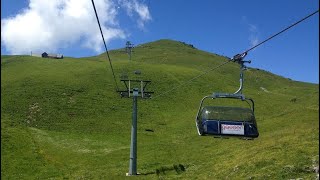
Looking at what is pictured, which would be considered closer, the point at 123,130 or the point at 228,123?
the point at 228,123

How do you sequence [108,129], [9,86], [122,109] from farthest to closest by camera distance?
[9,86] < [122,109] < [108,129]

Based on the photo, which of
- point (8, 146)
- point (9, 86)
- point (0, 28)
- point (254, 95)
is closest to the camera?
point (0, 28)

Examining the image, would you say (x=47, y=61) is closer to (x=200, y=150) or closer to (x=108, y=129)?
(x=108, y=129)

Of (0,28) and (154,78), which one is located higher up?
(154,78)

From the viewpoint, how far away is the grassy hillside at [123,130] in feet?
132

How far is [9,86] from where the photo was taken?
97812 mm

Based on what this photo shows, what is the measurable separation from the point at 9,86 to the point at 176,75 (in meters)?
45.5

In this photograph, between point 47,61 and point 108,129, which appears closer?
point 108,129

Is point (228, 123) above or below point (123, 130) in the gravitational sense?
below

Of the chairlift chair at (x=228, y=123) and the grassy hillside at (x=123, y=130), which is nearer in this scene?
the chairlift chair at (x=228, y=123)

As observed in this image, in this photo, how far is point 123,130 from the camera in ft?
244

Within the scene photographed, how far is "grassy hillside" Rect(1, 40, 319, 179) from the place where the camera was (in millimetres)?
40369

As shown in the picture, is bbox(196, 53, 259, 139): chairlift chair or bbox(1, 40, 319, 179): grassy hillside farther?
bbox(1, 40, 319, 179): grassy hillside

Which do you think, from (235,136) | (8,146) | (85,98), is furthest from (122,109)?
(235,136)
